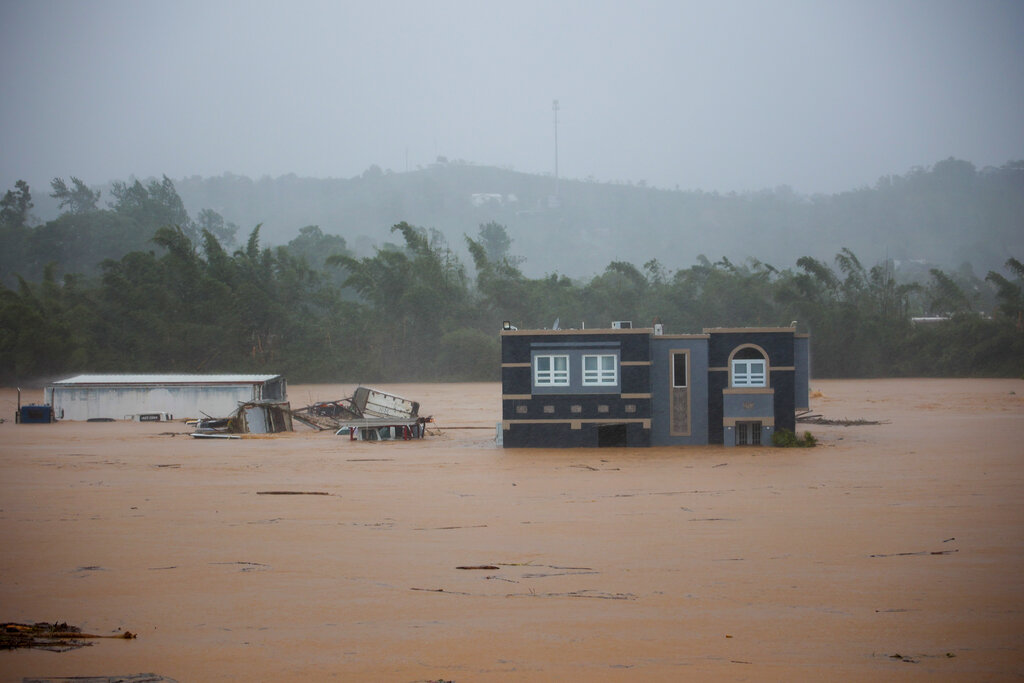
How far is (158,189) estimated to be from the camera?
444ft

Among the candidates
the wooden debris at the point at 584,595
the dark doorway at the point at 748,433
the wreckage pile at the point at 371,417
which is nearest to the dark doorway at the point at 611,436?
the dark doorway at the point at 748,433

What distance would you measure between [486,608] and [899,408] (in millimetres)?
43195

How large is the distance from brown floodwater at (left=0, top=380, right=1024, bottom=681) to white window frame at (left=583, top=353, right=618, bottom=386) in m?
3.84

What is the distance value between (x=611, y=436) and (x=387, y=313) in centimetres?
6121

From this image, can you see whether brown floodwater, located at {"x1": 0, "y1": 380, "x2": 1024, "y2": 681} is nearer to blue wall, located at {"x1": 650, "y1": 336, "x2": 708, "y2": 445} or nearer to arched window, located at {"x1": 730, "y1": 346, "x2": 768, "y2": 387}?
blue wall, located at {"x1": 650, "y1": 336, "x2": 708, "y2": 445}

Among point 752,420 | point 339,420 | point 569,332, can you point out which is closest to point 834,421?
point 752,420

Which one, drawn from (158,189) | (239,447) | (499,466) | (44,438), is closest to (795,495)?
(499,466)

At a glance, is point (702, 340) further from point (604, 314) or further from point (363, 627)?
point (604, 314)

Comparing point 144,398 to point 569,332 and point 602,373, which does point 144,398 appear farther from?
point 602,373

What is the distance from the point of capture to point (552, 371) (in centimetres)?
3117

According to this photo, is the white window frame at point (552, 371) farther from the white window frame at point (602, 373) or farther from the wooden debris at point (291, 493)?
the wooden debris at point (291, 493)

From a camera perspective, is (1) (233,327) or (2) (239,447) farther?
(1) (233,327)

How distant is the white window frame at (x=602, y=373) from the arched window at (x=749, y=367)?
3940mm

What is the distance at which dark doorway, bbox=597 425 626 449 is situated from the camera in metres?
31.0
